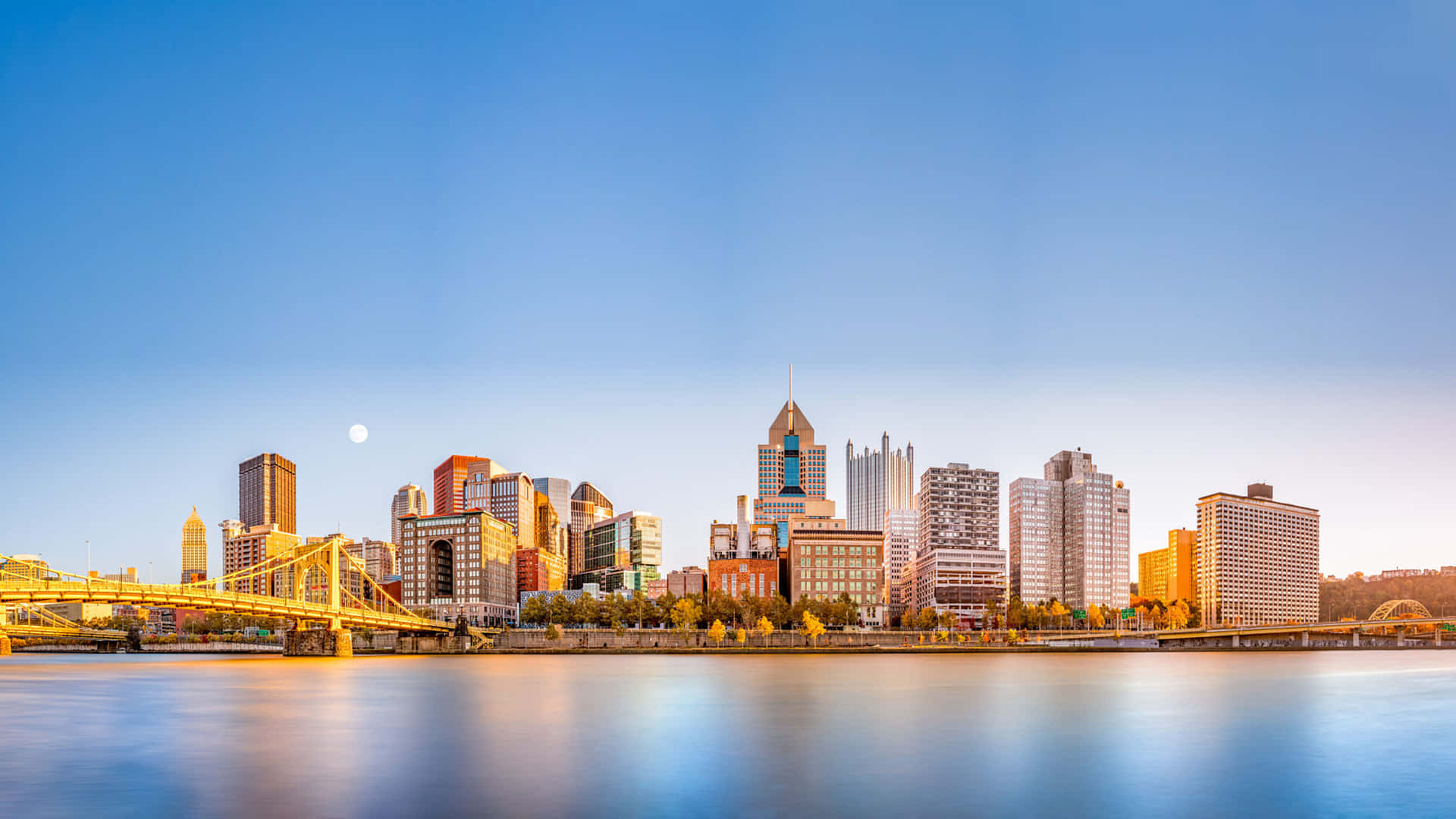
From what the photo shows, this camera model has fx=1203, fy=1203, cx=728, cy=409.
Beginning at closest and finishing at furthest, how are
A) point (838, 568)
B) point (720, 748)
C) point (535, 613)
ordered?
point (720, 748), point (535, 613), point (838, 568)

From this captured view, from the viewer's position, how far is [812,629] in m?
150

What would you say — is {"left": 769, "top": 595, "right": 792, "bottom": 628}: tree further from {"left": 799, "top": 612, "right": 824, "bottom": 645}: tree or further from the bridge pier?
the bridge pier

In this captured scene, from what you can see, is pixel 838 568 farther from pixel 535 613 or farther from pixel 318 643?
pixel 318 643

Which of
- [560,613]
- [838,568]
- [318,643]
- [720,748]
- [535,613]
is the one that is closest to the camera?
[720,748]

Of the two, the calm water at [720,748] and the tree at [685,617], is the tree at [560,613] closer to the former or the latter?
the tree at [685,617]

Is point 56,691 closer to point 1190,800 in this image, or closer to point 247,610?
point 247,610

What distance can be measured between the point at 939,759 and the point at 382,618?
8901cm

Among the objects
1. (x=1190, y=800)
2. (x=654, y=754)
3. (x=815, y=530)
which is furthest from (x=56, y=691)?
(x=815, y=530)

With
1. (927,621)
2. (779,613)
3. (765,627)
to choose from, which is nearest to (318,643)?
(765,627)

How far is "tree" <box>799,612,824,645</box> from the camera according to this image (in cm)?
14962

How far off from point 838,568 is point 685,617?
43414 mm

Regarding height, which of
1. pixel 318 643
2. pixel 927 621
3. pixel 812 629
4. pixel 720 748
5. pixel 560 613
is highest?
pixel 720 748

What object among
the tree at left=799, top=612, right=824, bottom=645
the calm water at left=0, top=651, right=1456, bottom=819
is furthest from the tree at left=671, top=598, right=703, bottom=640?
the calm water at left=0, top=651, right=1456, bottom=819

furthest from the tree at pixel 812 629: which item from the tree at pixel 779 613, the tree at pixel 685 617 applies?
the tree at pixel 685 617
